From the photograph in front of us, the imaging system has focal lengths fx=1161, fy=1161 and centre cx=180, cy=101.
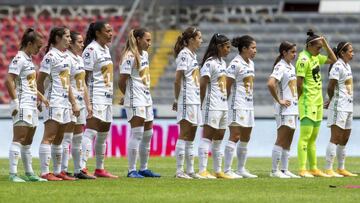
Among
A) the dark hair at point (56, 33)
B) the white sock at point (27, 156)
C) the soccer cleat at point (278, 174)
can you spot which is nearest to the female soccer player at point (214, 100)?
the soccer cleat at point (278, 174)

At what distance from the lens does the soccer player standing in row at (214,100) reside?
54.2ft

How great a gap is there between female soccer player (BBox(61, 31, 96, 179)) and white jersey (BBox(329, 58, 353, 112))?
12.9 feet

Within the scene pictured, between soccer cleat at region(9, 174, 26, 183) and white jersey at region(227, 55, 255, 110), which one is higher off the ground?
white jersey at region(227, 55, 255, 110)

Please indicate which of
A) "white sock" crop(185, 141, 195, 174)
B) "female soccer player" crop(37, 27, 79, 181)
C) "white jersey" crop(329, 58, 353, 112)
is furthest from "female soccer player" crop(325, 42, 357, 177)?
"female soccer player" crop(37, 27, 79, 181)

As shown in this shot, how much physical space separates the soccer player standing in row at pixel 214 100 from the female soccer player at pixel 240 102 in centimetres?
18

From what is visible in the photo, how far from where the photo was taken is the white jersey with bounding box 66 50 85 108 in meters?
16.1

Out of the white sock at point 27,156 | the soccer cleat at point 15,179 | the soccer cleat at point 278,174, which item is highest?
the white sock at point 27,156

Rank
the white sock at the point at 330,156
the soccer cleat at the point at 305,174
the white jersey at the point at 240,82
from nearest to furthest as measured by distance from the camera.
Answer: the white jersey at the point at 240,82, the soccer cleat at the point at 305,174, the white sock at the point at 330,156

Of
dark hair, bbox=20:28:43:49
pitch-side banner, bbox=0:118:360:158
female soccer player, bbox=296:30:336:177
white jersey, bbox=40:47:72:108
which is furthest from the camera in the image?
pitch-side banner, bbox=0:118:360:158

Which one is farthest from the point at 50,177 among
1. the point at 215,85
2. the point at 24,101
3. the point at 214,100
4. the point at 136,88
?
the point at 215,85

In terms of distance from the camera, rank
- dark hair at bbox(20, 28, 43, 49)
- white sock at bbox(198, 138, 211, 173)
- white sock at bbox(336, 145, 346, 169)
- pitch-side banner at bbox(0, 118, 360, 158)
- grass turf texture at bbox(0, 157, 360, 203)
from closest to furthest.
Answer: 1. grass turf texture at bbox(0, 157, 360, 203)
2. dark hair at bbox(20, 28, 43, 49)
3. white sock at bbox(198, 138, 211, 173)
4. white sock at bbox(336, 145, 346, 169)
5. pitch-side banner at bbox(0, 118, 360, 158)

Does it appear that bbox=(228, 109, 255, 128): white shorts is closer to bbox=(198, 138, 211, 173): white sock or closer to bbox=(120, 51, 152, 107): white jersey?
bbox=(198, 138, 211, 173): white sock

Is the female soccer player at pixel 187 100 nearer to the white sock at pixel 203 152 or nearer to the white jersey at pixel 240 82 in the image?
the white sock at pixel 203 152

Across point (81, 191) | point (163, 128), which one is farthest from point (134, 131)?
point (163, 128)
